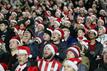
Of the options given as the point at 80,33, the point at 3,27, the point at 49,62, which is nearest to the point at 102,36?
the point at 80,33

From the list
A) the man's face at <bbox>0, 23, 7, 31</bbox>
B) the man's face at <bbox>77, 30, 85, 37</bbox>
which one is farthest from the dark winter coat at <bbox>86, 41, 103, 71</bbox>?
the man's face at <bbox>0, 23, 7, 31</bbox>

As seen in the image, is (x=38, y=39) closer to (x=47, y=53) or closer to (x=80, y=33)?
(x=80, y=33)

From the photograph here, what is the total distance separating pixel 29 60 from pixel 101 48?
252 cm

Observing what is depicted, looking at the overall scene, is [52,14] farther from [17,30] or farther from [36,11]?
[17,30]

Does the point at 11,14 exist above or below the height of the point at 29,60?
below

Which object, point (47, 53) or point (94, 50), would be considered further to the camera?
point (94, 50)

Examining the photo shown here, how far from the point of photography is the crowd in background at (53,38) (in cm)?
999

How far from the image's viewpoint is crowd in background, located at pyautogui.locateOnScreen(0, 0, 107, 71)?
393 inches

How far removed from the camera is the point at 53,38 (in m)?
12.0

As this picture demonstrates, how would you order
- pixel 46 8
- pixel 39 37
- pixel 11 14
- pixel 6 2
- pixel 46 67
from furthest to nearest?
pixel 6 2, pixel 46 8, pixel 11 14, pixel 39 37, pixel 46 67

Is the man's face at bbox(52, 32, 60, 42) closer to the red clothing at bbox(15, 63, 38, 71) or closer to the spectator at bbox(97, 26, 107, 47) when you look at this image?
the spectator at bbox(97, 26, 107, 47)

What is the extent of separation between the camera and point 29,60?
10094 millimetres

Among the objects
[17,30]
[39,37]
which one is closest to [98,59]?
[39,37]

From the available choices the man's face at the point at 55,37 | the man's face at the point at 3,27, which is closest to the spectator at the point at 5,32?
the man's face at the point at 3,27
